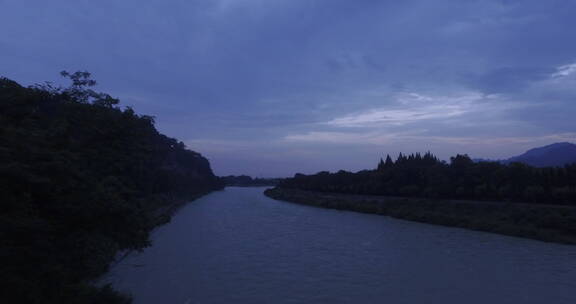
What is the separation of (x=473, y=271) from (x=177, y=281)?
7499 millimetres

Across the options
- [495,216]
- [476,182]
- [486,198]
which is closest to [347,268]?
[495,216]

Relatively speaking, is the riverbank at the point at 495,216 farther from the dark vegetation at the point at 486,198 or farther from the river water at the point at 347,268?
the river water at the point at 347,268

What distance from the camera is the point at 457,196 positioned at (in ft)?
95.5

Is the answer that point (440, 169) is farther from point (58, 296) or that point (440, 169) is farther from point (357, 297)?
point (58, 296)

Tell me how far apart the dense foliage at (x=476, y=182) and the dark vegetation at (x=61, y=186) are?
20519mm

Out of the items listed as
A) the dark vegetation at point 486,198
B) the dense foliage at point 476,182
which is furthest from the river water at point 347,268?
the dense foliage at point 476,182

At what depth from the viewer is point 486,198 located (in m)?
26.5

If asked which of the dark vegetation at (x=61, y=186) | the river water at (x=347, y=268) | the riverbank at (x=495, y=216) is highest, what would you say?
the dark vegetation at (x=61, y=186)

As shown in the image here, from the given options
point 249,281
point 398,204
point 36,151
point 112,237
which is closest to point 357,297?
point 249,281

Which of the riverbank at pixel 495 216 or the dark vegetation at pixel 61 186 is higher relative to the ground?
the dark vegetation at pixel 61 186

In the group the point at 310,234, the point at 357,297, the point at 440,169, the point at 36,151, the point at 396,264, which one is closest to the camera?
the point at 36,151

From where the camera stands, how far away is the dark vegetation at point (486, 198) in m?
18.6

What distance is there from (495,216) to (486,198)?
18.2ft

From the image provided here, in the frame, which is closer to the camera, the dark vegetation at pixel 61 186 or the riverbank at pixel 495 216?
the dark vegetation at pixel 61 186
